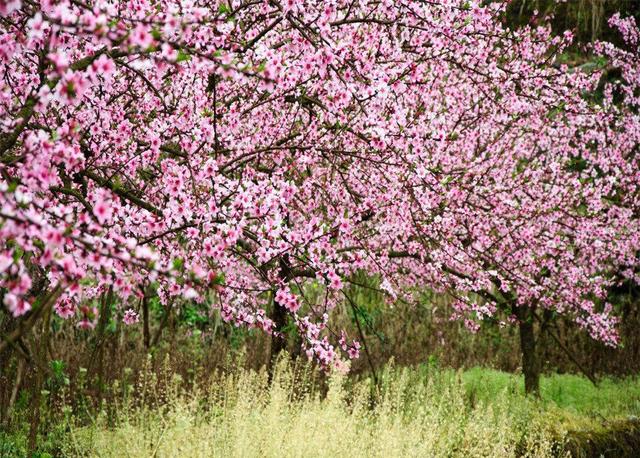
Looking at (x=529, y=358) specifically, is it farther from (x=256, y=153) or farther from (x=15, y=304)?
(x=15, y=304)

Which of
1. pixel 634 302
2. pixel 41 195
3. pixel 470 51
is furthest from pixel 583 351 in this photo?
pixel 41 195

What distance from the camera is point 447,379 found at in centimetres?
845

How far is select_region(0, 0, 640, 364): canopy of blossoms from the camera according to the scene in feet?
6.85

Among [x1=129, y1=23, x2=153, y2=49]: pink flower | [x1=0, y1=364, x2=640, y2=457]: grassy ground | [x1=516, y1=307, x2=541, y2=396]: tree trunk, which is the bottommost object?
[x1=0, y1=364, x2=640, y2=457]: grassy ground

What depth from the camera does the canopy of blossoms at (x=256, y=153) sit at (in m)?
2.09

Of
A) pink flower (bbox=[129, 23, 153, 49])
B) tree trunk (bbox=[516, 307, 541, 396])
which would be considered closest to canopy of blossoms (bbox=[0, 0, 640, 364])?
pink flower (bbox=[129, 23, 153, 49])

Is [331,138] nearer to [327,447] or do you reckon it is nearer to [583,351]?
[327,447]

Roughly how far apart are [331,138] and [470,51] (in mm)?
1885

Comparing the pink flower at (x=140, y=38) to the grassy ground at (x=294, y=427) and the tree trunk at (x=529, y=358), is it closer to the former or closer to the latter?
the grassy ground at (x=294, y=427)

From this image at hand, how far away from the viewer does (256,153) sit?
157 inches

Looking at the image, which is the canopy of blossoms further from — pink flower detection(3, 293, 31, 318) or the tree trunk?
the tree trunk

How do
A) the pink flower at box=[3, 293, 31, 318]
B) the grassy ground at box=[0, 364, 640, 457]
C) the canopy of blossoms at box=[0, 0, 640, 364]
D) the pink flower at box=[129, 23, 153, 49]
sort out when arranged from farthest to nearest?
the grassy ground at box=[0, 364, 640, 457], the canopy of blossoms at box=[0, 0, 640, 364], the pink flower at box=[129, 23, 153, 49], the pink flower at box=[3, 293, 31, 318]

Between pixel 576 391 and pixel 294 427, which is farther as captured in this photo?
pixel 576 391

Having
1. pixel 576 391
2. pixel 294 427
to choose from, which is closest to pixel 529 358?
pixel 576 391
